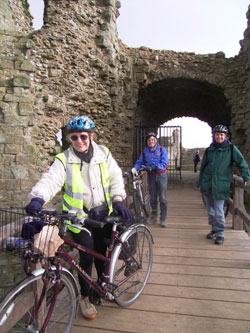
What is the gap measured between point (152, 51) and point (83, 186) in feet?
30.5

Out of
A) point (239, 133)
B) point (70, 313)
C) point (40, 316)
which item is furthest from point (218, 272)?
point (239, 133)

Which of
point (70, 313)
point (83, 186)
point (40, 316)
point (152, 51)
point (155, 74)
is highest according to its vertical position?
point (152, 51)

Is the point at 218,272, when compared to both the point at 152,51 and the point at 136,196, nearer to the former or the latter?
the point at 136,196

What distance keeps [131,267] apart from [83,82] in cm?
690

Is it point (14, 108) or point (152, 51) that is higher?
point (152, 51)

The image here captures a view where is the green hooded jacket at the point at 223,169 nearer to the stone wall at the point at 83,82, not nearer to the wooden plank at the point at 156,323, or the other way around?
the wooden plank at the point at 156,323

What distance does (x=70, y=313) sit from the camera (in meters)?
1.97

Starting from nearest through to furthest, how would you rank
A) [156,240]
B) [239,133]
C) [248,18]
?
1. [156,240]
2. [248,18]
3. [239,133]

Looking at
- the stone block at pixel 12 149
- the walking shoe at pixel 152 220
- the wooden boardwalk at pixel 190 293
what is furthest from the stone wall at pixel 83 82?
the wooden boardwalk at pixel 190 293

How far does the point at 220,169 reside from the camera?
385 centimetres

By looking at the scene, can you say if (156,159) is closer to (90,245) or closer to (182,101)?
(90,245)

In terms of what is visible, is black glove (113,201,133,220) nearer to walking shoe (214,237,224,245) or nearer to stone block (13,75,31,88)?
walking shoe (214,237,224,245)

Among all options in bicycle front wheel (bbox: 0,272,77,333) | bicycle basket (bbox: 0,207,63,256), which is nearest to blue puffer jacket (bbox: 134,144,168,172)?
bicycle front wheel (bbox: 0,272,77,333)

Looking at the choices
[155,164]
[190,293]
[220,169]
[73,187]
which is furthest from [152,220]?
[73,187]
